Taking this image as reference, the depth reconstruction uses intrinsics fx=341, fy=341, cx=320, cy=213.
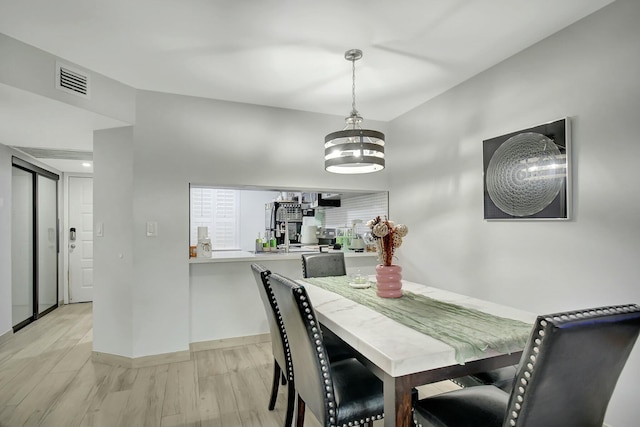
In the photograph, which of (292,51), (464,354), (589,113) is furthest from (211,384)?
(589,113)

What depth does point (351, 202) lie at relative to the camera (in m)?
4.79

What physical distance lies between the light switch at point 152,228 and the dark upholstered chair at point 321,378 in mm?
1894

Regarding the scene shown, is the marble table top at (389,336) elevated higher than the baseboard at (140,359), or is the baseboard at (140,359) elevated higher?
the marble table top at (389,336)

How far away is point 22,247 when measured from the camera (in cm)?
402

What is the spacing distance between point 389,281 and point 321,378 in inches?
31.5

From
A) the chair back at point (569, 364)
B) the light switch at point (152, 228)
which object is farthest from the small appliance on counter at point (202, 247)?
the chair back at point (569, 364)

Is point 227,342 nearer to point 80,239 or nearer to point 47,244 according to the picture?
point 47,244

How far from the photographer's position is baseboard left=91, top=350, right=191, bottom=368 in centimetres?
298

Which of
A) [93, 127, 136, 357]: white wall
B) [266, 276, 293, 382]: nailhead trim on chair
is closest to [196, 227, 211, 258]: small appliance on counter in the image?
[93, 127, 136, 357]: white wall

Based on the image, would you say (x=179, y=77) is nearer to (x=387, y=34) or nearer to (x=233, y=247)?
(x=387, y=34)

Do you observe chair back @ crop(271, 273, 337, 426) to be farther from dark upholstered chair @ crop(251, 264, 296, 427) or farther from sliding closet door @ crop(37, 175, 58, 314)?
sliding closet door @ crop(37, 175, 58, 314)

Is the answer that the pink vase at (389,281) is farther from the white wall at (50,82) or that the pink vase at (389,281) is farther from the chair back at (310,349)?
the white wall at (50,82)

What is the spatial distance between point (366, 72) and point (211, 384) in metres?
2.76

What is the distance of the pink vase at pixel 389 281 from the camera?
2.05 metres
